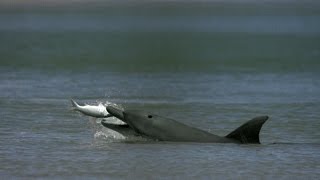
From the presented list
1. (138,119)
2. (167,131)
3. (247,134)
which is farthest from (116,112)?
(247,134)

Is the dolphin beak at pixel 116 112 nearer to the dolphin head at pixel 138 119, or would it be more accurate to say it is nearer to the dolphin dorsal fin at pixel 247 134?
the dolphin head at pixel 138 119

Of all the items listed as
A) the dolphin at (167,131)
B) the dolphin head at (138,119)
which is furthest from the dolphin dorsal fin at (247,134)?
the dolphin head at (138,119)

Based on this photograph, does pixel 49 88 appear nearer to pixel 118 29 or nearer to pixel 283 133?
pixel 283 133

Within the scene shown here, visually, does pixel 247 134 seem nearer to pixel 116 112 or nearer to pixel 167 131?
pixel 167 131

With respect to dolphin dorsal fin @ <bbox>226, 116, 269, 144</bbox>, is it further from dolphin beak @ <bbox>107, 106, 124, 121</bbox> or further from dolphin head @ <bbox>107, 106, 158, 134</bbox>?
dolphin beak @ <bbox>107, 106, 124, 121</bbox>

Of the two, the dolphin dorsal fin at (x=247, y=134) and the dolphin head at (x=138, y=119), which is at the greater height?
the dolphin head at (x=138, y=119)

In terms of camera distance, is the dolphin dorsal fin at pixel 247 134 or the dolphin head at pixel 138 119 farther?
the dolphin head at pixel 138 119

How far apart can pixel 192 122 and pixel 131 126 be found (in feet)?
13.6

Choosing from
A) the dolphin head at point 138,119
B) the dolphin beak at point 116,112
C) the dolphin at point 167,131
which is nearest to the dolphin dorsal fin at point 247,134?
the dolphin at point 167,131

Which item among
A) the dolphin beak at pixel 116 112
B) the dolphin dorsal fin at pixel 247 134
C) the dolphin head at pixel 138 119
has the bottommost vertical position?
the dolphin dorsal fin at pixel 247 134

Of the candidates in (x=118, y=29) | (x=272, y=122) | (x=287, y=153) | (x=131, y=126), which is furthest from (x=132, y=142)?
(x=118, y=29)

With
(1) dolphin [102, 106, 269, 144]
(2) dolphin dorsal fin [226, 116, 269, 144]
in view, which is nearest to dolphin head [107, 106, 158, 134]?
(1) dolphin [102, 106, 269, 144]

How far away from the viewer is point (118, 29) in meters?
147

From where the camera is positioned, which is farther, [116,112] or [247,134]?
[116,112]
